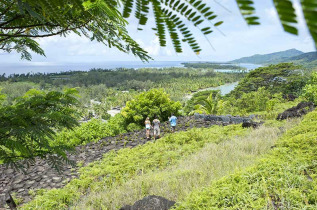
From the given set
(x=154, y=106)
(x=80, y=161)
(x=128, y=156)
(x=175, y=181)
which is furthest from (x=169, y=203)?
(x=154, y=106)

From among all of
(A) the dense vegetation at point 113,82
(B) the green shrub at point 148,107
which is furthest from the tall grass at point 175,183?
(A) the dense vegetation at point 113,82

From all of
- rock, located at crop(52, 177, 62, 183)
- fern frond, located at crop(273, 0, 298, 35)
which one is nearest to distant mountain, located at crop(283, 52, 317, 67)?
fern frond, located at crop(273, 0, 298, 35)

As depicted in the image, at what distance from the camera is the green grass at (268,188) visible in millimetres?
2414

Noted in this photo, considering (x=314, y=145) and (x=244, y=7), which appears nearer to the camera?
(x=244, y=7)

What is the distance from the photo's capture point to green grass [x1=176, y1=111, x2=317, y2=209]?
2.41 metres

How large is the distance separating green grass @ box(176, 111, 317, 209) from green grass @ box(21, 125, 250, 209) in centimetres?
243

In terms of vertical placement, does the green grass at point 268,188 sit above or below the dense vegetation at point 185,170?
above

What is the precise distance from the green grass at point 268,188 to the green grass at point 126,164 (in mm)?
2432

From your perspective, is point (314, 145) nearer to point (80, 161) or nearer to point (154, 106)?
point (80, 161)

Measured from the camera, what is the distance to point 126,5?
46cm

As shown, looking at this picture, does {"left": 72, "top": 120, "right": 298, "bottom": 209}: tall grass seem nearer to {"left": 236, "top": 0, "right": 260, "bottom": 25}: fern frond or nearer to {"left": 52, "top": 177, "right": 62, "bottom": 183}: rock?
{"left": 52, "top": 177, "right": 62, "bottom": 183}: rock

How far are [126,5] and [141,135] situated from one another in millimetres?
9277

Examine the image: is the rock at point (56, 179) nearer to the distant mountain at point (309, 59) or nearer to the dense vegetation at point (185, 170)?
the dense vegetation at point (185, 170)

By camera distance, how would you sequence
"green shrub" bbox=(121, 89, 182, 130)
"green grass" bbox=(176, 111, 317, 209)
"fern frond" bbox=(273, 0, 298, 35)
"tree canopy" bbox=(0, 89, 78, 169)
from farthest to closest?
"green shrub" bbox=(121, 89, 182, 130) → "green grass" bbox=(176, 111, 317, 209) → "tree canopy" bbox=(0, 89, 78, 169) → "fern frond" bbox=(273, 0, 298, 35)
